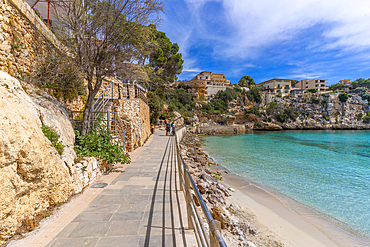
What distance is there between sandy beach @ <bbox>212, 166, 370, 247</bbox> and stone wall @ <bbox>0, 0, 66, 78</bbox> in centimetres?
915

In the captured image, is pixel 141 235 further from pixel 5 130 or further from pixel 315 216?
pixel 315 216

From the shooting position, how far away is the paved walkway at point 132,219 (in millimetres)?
2908

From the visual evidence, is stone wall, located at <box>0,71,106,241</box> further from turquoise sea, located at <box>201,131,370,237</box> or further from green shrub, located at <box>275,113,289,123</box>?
green shrub, located at <box>275,113,289,123</box>

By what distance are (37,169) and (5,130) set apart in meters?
0.90

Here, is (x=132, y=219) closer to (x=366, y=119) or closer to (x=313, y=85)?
(x=366, y=119)

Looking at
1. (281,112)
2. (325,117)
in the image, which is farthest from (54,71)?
(325,117)

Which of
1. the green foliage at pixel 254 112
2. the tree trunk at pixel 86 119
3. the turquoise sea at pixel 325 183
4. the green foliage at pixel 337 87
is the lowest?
the turquoise sea at pixel 325 183

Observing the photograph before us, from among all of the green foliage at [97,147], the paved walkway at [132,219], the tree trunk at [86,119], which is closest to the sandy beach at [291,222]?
the paved walkway at [132,219]

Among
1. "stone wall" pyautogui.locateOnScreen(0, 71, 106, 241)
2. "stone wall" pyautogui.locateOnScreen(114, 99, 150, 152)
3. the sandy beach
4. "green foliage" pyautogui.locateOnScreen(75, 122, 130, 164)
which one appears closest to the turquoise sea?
the sandy beach

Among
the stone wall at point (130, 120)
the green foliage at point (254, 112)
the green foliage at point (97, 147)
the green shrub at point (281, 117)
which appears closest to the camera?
the green foliage at point (97, 147)

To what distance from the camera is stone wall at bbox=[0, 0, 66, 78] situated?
15.5 ft

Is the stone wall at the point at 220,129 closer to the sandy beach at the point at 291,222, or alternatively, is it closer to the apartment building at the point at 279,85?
the sandy beach at the point at 291,222

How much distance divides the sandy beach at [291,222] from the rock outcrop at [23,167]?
21.0ft

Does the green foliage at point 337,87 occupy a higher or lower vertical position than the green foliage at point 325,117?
higher
